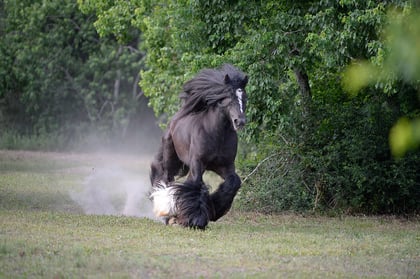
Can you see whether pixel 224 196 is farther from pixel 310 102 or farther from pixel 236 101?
pixel 310 102

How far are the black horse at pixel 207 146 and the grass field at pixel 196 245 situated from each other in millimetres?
348

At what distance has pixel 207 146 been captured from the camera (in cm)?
1154

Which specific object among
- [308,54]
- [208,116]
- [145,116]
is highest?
[308,54]

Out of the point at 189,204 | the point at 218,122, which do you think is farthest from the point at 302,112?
the point at 189,204

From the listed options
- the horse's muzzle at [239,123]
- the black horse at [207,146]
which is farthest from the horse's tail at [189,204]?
the horse's muzzle at [239,123]

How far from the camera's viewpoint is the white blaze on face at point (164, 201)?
11525 mm

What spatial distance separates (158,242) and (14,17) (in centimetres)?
3228

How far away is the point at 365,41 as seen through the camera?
12531 millimetres

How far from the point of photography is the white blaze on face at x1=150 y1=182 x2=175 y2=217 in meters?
11.5

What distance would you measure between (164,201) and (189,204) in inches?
28.6

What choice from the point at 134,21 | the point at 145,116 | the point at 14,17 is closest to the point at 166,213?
the point at 134,21

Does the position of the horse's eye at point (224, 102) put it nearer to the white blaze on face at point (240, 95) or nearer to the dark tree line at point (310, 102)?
the white blaze on face at point (240, 95)

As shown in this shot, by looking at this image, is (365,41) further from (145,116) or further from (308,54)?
(145,116)

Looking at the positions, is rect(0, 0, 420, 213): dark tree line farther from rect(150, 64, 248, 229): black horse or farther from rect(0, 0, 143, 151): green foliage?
rect(0, 0, 143, 151): green foliage
